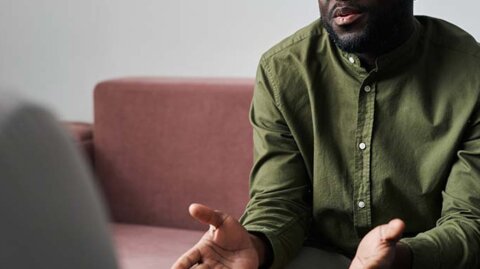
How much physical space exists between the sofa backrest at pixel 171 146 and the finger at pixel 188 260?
784 mm

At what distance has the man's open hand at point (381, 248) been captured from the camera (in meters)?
1.21

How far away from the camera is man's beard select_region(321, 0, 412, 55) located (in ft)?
4.89

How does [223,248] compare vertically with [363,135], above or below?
below

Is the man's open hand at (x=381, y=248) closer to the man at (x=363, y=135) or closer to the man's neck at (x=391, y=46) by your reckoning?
the man at (x=363, y=135)

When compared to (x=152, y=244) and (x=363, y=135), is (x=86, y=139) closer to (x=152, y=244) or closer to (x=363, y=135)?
(x=152, y=244)

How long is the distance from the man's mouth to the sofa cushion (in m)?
0.71

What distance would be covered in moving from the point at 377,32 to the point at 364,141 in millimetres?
195

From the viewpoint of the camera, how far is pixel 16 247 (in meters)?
0.31

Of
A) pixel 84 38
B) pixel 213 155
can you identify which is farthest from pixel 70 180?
pixel 84 38

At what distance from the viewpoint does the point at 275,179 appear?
1.57 m

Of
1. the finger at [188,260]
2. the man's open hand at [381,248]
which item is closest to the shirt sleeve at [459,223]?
the man's open hand at [381,248]

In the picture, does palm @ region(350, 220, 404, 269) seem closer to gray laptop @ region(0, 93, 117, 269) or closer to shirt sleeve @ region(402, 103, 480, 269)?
shirt sleeve @ region(402, 103, 480, 269)

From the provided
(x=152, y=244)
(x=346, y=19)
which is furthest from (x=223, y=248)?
(x=152, y=244)

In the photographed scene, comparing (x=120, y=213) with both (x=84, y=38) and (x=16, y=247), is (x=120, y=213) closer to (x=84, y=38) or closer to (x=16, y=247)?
(x=84, y=38)
